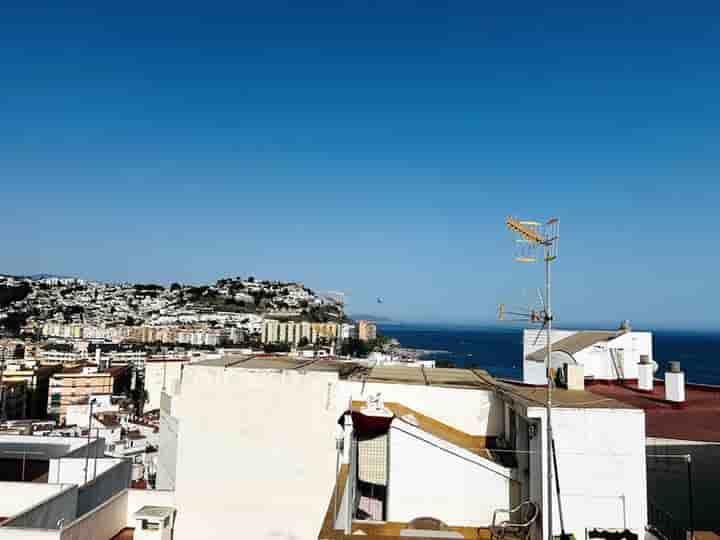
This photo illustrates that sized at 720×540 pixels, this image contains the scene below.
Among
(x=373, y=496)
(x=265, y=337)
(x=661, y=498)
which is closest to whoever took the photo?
(x=661, y=498)

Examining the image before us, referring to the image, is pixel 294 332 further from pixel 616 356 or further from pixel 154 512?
pixel 154 512

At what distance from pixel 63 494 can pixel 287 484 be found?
458 centimetres

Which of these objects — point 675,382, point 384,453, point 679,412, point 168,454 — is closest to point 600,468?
point 384,453

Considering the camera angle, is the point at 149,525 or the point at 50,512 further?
the point at 149,525

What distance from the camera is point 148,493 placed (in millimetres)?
12500

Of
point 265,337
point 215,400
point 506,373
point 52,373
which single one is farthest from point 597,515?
point 265,337

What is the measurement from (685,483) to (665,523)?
4.34 ft

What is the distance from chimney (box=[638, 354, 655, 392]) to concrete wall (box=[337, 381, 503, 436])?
252 inches

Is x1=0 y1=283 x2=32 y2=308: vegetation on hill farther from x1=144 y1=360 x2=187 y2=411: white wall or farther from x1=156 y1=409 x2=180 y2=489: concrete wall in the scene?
x1=156 y1=409 x2=180 y2=489: concrete wall

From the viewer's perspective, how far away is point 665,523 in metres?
9.09

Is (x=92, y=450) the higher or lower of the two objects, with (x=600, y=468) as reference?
lower

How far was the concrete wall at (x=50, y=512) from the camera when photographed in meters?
9.76

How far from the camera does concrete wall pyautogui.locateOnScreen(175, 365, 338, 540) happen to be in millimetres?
11758

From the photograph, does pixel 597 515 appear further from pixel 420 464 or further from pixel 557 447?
pixel 420 464
